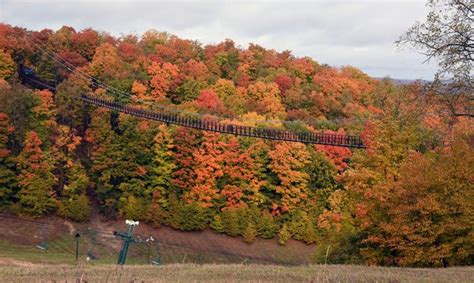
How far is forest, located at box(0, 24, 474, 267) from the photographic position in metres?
22.0

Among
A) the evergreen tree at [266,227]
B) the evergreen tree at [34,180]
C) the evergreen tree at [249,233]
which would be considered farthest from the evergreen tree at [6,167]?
the evergreen tree at [266,227]

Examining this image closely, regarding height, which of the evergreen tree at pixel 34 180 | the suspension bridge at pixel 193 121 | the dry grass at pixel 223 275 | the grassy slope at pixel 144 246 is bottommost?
the grassy slope at pixel 144 246

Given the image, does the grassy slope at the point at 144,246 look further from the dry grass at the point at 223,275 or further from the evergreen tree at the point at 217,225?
the dry grass at the point at 223,275

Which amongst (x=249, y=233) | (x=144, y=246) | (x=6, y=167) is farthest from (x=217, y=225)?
(x=6, y=167)

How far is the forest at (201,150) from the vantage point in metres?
22.0

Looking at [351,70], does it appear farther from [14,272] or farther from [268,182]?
[14,272]

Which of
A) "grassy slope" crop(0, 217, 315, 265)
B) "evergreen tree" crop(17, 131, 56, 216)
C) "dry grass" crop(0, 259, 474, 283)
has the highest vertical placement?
"dry grass" crop(0, 259, 474, 283)

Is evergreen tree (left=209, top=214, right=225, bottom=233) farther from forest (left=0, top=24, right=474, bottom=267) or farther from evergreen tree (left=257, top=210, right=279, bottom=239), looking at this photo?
evergreen tree (left=257, top=210, right=279, bottom=239)

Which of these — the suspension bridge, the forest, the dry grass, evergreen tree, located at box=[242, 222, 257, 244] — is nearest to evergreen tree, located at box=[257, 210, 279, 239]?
the forest

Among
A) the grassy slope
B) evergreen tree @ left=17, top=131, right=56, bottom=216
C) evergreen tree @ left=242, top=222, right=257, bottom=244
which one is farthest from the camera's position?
evergreen tree @ left=242, top=222, right=257, bottom=244

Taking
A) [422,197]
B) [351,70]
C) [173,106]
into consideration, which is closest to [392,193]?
[422,197]

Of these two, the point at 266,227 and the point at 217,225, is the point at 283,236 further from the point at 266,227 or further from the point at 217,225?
the point at 217,225

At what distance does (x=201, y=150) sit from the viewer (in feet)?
137

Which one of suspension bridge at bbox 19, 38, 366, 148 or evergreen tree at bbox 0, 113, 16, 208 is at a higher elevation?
suspension bridge at bbox 19, 38, 366, 148
